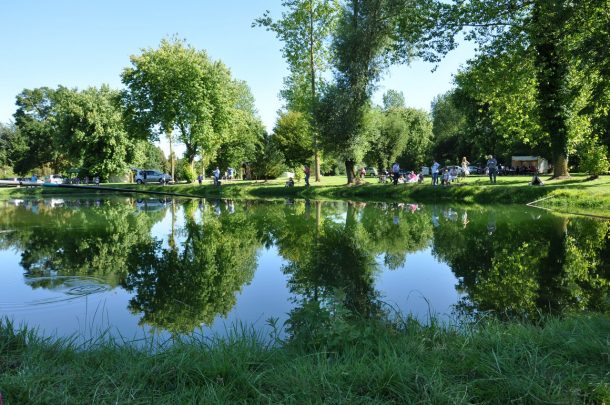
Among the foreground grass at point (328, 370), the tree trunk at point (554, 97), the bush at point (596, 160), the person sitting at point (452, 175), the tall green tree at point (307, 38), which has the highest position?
the tall green tree at point (307, 38)

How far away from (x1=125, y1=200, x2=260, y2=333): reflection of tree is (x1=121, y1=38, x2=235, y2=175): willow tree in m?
30.2

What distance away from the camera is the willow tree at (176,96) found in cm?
4459

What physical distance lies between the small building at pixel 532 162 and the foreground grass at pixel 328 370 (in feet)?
194

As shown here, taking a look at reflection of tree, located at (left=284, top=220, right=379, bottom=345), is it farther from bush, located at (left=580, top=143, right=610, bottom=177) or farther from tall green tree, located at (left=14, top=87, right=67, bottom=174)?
tall green tree, located at (left=14, top=87, right=67, bottom=174)

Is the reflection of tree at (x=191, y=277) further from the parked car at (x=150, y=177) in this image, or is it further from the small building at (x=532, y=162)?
the small building at (x=532, y=162)

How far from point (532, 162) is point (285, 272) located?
197 ft

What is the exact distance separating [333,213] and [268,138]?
1460 inches

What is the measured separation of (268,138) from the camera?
59156mm

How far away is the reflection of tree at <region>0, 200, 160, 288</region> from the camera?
10695mm

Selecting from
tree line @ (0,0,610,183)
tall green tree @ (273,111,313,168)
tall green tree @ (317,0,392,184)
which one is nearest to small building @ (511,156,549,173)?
tree line @ (0,0,610,183)

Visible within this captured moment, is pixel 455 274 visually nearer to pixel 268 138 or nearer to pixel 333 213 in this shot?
pixel 333 213

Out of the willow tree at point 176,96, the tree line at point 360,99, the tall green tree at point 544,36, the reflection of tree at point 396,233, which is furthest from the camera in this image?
the willow tree at point 176,96

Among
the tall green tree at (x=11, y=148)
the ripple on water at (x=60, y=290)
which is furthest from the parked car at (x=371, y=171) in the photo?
the ripple on water at (x=60, y=290)

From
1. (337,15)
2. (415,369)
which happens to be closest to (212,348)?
(415,369)
